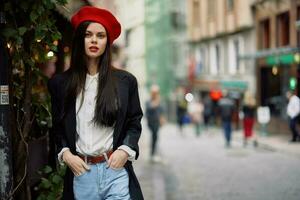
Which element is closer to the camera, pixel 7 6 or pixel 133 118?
pixel 133 118

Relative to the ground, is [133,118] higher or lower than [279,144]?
higher

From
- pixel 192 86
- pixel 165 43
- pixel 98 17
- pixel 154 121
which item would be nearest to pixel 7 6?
pixel 98 17

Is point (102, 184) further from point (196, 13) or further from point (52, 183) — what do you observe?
point (196, 13)

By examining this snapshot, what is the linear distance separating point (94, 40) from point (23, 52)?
984mm

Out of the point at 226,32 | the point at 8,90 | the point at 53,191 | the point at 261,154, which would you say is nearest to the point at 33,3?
the point at 8,90

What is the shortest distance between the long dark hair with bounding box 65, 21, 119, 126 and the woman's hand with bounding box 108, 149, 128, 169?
7.0 inches

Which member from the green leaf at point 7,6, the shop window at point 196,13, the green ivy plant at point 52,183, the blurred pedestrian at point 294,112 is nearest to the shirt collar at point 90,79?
the green leaf at point 7,6

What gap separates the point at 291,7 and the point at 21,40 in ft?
68.8

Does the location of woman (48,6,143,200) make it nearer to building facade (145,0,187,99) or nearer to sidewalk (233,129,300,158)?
sidewalk (233,129,300,158)

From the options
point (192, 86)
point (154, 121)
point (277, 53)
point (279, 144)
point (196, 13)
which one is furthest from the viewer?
point (196, 13)

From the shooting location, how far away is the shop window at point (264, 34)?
2814 cm

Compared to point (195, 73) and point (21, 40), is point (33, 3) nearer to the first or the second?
point (21, 40)

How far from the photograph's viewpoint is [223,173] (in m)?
12.2

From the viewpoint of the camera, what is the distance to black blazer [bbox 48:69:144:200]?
3658mm
